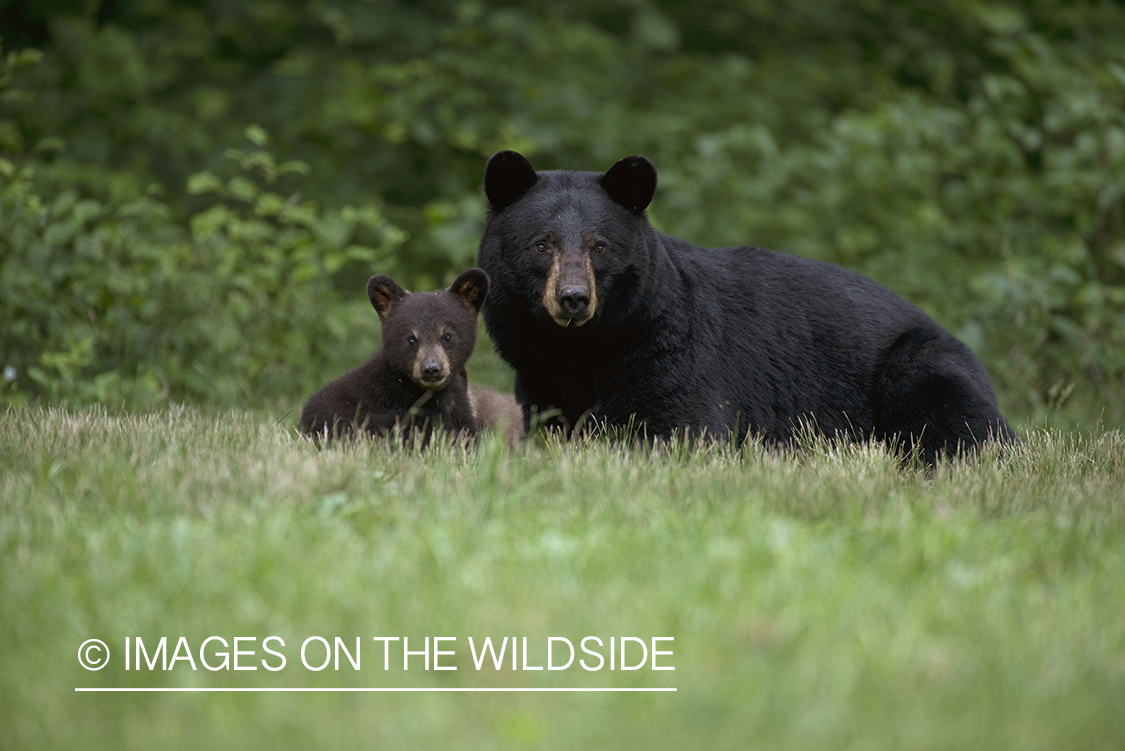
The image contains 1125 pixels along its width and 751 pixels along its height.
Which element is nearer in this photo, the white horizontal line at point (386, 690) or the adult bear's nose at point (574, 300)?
the white horizontal line at point (386, 690)

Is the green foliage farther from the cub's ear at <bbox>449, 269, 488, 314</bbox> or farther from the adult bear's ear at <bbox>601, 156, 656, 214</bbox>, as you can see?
the adult bear's ear at <bbox>601, 156, 656, 214</bbox>

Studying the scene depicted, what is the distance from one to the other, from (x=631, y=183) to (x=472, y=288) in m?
0.85

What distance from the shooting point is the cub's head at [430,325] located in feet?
14.6

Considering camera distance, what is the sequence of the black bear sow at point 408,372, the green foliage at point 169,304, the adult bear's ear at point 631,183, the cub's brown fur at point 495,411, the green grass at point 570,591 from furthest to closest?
the green foliage at point 169,304, the cub's brown fur at point 495,411, the adult bear's ear at point 631,183, the black bear sow at point 408,372, the green grass at point 570,591

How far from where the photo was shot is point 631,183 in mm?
4711

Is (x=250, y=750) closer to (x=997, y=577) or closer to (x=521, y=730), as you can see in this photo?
(x=521, y=730)

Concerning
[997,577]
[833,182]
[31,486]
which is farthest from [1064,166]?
[31,486]

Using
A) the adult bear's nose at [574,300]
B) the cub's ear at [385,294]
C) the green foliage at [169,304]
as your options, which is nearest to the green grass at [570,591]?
the adult bear's nose at [574,300]

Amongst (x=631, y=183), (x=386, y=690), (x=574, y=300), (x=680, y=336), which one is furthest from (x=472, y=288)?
(x=386, y=690)

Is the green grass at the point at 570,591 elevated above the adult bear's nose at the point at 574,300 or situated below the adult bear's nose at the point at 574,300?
below

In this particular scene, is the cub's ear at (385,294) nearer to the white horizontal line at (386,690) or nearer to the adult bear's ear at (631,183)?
the adult bear's ear at (631,183)

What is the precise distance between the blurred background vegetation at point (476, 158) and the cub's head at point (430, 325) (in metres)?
1.81

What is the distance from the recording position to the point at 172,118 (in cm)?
956

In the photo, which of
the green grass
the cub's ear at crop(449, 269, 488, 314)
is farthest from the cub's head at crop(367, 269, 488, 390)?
the green grass
